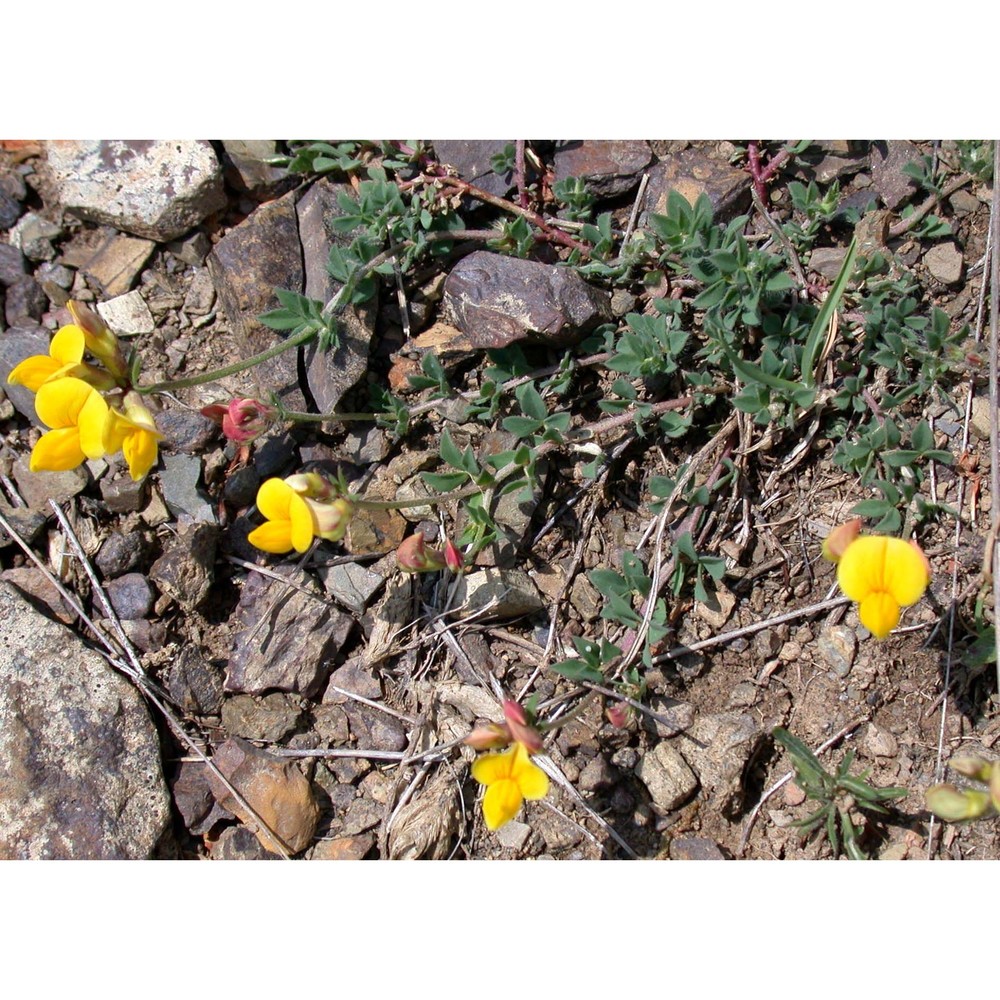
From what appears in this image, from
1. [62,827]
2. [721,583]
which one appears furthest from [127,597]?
[721,583]

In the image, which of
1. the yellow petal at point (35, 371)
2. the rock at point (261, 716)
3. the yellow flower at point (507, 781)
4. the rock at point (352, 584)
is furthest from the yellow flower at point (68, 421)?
the yellow flower at point (507, 781)

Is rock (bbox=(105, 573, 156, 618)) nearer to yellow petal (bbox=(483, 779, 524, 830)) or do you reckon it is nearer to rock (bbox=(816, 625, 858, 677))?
yellow petal (bbox=(483, 779, 524, 830))

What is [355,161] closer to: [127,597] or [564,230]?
[564,230]

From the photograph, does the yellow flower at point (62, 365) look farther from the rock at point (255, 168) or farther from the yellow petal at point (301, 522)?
the rock at point (255, 168)

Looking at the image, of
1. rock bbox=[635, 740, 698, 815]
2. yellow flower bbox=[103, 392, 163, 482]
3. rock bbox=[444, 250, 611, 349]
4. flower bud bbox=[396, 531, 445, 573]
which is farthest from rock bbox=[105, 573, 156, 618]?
rock bbox=[635, 740, 698, 815]

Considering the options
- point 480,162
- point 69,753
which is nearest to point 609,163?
point 480,162

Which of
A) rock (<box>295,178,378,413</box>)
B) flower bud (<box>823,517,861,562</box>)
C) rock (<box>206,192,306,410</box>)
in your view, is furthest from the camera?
rock (<box>206,192,306,410</box>)
